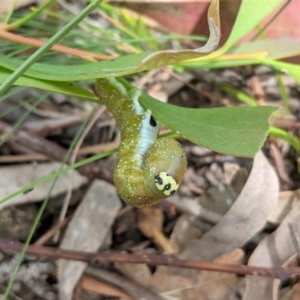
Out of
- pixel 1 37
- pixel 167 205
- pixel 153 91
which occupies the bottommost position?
pixel 167 205

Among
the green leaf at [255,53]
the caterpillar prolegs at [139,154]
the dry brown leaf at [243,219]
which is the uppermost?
the green leaf at [255,53]

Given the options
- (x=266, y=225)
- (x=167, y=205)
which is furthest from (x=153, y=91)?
(x=266, y=225)

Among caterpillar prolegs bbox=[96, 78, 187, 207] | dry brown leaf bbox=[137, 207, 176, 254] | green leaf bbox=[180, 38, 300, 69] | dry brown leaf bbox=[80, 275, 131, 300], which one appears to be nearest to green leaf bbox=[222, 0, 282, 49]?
green leaf bbox=[180, 38, 300, 69]

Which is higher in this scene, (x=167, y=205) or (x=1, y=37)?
(x=1, y=37)

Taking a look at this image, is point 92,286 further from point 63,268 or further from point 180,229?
point 180,229

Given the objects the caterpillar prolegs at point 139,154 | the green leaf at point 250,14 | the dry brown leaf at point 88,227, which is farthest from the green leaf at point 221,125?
the dry brown leaf at point 88,227

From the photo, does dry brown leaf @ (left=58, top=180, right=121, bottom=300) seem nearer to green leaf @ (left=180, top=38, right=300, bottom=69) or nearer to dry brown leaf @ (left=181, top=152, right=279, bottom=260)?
dry brown leaf @ (left=181, top=152, right=279, bottom=260)

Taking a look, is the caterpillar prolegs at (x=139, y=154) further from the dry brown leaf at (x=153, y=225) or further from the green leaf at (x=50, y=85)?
the dry brown leaf at (x=153, y=225)
